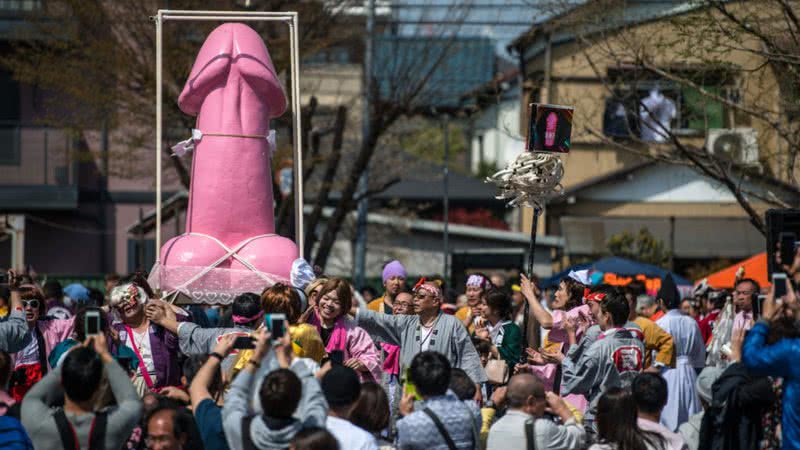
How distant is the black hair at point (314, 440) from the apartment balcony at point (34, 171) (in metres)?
22.0

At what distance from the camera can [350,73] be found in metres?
35.9

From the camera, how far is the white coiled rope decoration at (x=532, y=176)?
348 inches

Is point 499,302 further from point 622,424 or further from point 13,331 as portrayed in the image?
point 13,331

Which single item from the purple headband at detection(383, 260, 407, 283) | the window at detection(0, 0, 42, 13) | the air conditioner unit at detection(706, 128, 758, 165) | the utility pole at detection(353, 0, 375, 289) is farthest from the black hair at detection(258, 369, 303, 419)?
the window at detection(0, 0, 42, 13)

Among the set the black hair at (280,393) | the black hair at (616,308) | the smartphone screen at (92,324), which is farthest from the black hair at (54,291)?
the black hair at (280,393)

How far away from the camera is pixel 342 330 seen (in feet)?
27.1

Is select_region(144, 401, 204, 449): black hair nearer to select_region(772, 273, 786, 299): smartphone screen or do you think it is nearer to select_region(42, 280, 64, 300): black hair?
select_region(772, 273, 786, 299): smartphone screen

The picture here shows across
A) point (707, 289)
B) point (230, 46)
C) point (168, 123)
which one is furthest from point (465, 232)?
point (230, 46)

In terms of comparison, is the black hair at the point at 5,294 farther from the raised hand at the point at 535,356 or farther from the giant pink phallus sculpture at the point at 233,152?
the raised hand at the point at 535,356

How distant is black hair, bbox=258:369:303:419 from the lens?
225 inches

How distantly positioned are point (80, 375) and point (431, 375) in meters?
1.66

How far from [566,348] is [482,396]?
89cm

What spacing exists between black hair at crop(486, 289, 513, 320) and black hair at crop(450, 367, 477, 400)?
2889 mm

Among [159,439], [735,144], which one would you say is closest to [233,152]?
[159,439]
